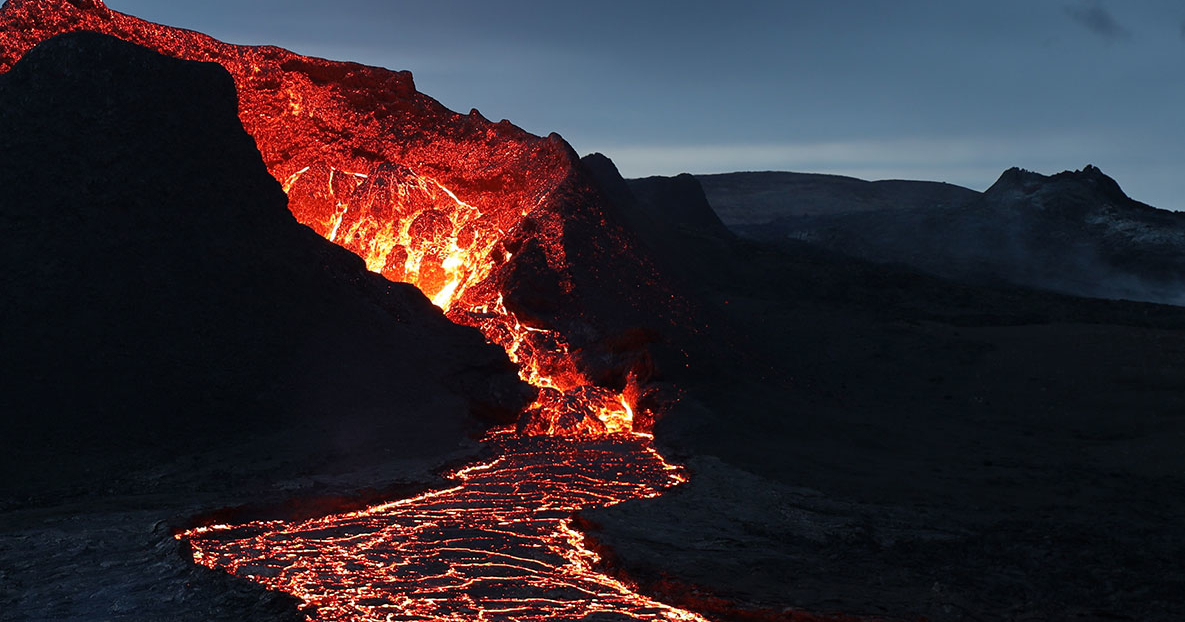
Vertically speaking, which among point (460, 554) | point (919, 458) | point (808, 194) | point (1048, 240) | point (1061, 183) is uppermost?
point (808, 194)

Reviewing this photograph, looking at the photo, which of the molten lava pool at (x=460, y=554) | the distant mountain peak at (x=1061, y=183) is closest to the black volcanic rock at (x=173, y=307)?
the molten lava pool at (x=460, y=554)

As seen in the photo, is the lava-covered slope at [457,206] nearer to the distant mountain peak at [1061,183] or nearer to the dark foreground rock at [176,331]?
the dark foreground rock at [176,331]

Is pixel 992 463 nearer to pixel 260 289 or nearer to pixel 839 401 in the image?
pixel 839 401

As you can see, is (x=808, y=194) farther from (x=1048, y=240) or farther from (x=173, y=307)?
(x=173, y=307)

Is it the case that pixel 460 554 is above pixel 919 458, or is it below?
below

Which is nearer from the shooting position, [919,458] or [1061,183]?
[919,458]

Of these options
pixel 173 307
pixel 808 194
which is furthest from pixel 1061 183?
pixel 808 194
